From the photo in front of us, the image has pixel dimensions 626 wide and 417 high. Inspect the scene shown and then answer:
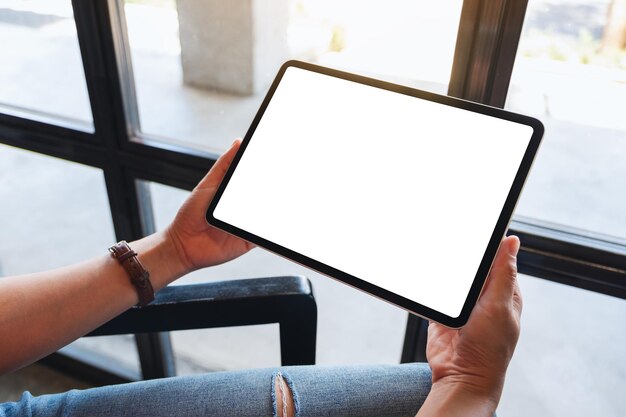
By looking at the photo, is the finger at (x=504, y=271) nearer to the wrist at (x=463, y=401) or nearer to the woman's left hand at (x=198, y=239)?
the wrist at (x=463, y=401)

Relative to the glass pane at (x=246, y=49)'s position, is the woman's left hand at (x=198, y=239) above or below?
below

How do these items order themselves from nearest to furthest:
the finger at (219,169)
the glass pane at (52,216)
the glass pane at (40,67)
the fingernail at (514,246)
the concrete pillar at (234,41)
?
the fingernail at (514,246)
the finger at (219,169)
the concrete pillar at (234,41)
the glass pane at (40,67)
the glass pane at (52,216)

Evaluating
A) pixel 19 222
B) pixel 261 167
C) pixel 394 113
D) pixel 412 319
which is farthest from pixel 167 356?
pixel 394 113

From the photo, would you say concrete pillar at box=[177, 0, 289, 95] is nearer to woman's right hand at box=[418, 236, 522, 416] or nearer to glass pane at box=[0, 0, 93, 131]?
glass pane at box=[0, 0, 93, 131]

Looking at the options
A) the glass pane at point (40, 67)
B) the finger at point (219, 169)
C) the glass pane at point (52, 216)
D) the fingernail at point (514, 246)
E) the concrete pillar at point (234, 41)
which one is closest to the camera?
the fingernail at point (514, 246)

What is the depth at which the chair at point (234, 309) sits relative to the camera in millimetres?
710

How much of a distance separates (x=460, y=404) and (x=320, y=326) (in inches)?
24.3

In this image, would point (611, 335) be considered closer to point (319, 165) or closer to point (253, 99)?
point (319, 165)

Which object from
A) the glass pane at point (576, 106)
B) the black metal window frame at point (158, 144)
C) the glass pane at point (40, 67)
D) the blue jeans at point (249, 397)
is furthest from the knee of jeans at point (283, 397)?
the glass pane at point (40, 67)

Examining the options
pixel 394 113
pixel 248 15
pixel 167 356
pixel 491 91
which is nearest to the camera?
pixel 394 113

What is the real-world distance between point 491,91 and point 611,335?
1.54 feet

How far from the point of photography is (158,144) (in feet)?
3.15

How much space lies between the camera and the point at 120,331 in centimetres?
73

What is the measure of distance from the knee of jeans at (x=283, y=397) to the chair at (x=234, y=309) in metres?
0.05
